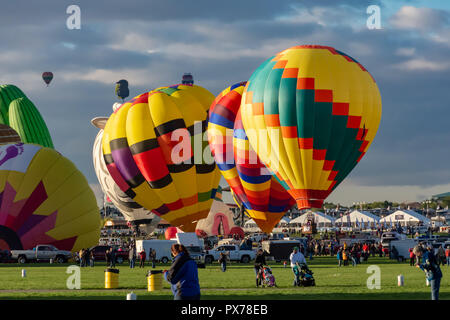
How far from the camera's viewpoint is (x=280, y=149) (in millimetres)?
46250

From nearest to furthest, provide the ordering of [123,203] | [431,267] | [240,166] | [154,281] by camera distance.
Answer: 1. [431,267]
2. [154,281]
3. [240,166]
4. [123,203]

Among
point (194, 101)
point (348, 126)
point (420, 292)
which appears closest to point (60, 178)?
point (194, 101)

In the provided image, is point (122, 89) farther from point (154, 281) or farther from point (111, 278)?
point (154, 281)

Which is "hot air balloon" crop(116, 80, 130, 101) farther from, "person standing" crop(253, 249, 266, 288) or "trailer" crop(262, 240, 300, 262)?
"person standing" crop(253, 249, 266, 288)

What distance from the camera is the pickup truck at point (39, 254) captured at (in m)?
55.1

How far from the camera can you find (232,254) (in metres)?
57.6

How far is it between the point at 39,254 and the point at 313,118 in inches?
883

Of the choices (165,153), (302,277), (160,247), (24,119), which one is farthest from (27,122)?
(302,277)

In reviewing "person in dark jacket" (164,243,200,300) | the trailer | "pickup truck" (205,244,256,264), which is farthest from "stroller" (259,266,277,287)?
"pickup truck" (205,244,256,264)

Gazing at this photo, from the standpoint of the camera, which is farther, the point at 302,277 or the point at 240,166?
A: the point at 240,166

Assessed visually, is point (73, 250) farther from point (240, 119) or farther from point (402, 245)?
point (402, 245)

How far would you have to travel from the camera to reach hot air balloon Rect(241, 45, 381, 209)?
148ft

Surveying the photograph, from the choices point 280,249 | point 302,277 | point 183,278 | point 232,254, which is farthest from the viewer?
point 232,254

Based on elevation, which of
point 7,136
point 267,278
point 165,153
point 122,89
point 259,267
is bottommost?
point 267,278
